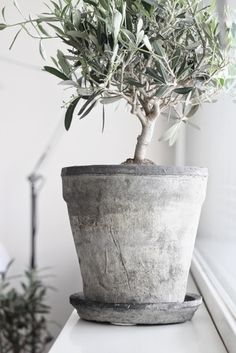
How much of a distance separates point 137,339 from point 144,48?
39 centimetres

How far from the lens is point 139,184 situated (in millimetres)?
831

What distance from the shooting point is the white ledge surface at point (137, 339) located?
0.79 metres

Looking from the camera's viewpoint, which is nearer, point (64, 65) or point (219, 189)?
point (64, 65)

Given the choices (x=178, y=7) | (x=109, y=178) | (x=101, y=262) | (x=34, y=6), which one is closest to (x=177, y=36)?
(x=178, y=7)

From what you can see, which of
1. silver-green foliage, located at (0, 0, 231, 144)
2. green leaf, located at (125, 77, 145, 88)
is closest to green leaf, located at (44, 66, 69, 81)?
silver-green foliage, located at (0, 0, 231, 144)

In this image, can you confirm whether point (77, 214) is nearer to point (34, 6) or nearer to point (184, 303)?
point (184, 303)

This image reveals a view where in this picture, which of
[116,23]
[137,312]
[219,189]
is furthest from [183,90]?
[219,189]

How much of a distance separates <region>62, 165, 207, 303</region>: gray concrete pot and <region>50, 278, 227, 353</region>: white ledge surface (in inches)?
1.7

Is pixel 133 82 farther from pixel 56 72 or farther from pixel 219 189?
pixel 219 189

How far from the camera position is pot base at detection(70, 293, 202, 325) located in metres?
0.85

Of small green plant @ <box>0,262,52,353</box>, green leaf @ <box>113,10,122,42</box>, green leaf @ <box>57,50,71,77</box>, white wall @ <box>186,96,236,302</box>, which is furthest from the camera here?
small green plant @ <box>0,262,52,353</box>

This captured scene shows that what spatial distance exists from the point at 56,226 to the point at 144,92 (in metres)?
1.51

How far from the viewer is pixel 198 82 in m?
0.86

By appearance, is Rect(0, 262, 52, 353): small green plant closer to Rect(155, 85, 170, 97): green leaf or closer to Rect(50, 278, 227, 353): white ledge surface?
Rect(50, 278, 227, 353): white ledge surface
